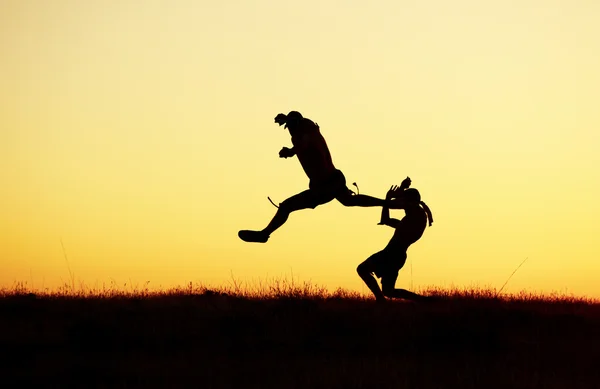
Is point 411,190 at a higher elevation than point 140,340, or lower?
higher

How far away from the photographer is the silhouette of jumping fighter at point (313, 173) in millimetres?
15461

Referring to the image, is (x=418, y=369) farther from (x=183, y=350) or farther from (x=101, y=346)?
(x=101, y=346)

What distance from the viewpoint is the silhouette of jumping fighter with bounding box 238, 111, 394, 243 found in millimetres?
15461

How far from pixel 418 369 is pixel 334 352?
1.43 m

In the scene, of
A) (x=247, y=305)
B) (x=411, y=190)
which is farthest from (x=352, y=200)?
(x=247, y=305)

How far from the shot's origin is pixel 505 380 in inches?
420

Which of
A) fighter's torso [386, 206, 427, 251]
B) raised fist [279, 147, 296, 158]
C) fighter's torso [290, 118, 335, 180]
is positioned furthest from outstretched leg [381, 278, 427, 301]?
raised fist [279, 147, 296, 158]

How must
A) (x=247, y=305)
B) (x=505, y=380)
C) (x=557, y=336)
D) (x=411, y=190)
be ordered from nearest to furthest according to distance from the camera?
(x=505, y=380)
(x=557, y=336)
(x=247, y=305)
(x=411, y=190)

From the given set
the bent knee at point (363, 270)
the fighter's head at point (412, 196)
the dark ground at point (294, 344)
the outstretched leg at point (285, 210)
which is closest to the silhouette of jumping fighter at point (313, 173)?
the outstretched leg at point (285, 210)

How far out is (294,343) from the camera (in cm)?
1252

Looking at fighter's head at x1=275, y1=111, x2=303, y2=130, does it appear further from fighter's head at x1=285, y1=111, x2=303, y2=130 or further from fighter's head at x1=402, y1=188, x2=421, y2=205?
fighter's head at x1=402, y1=188, x2=421, y2=205

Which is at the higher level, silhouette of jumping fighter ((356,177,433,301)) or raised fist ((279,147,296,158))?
raised fist ((279,147,296,158))

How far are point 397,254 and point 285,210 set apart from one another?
6.79ft

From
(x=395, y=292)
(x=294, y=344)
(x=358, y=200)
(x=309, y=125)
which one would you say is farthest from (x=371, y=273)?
(x=294, y=344)
